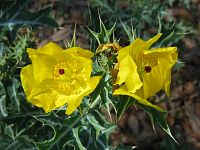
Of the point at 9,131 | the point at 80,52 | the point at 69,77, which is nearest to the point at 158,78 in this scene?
the point at 80,52

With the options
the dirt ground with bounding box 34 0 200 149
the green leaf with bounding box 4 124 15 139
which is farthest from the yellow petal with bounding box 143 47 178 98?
the dirt ground with bounding box 34 0 200 149

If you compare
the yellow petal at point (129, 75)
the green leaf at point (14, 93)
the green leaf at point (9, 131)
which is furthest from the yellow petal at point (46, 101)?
the green leaf at point (9, 131)

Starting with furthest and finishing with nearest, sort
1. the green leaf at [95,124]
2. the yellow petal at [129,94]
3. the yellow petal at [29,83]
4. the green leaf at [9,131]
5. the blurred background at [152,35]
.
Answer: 1. the blurred background at [152,35]
2. the green leaf at [9,131]
3. the green leaf at [95,124]
4. the yellow petal at [29,83]
5. the yellow petal at [129,94]

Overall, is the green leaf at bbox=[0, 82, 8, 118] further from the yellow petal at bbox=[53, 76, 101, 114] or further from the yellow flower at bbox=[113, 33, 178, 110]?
the yellow flower at bbox=[113, 33, 178, 110]

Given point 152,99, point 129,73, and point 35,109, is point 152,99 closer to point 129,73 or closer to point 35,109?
point 35,109

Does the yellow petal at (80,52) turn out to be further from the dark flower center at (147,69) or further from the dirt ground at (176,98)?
the dirt ground at (176,98)

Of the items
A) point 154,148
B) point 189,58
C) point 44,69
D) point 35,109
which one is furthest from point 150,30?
point 44,69
